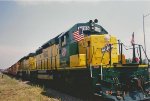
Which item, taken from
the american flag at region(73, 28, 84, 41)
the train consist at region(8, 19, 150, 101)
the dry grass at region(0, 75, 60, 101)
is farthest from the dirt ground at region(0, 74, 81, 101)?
the american flag at region(73, 28, 84, 41)

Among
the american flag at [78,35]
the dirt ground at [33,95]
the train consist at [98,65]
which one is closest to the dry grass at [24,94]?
the dirt ground at [33,95]

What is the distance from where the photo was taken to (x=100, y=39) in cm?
1059

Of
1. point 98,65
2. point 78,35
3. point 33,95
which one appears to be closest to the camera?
point 98,65

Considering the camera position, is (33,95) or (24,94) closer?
(33,95)

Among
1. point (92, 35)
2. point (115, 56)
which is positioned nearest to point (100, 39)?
point (92, 35)

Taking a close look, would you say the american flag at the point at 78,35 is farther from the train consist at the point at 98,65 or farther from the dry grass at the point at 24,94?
the dry grass at the point at 24,94

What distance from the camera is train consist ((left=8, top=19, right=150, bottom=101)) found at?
8508mm

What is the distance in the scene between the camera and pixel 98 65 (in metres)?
8.62

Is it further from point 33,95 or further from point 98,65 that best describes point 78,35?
point 33,95

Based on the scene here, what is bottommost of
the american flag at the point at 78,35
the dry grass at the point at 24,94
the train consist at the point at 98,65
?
the dry grass at the point at 24,94

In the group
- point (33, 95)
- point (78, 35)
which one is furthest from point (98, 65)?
point (33, 95)

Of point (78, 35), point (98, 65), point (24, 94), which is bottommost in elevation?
point (24, 94)

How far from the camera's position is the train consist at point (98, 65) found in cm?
851

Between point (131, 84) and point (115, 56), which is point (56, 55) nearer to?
point (115, 56)
